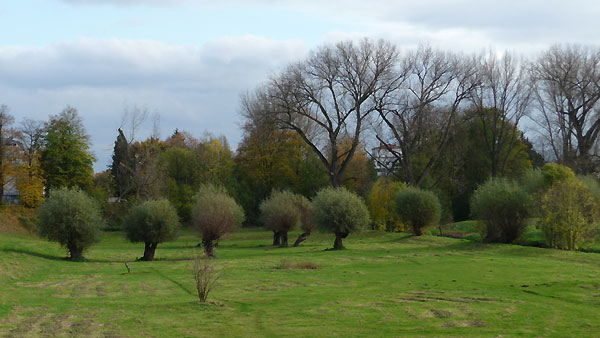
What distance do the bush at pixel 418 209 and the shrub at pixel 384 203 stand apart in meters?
4.92

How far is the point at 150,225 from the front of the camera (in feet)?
93.7

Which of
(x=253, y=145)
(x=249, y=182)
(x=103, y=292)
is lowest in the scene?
(x=103, y=292)

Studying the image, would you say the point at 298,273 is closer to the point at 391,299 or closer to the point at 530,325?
the point at 391,299

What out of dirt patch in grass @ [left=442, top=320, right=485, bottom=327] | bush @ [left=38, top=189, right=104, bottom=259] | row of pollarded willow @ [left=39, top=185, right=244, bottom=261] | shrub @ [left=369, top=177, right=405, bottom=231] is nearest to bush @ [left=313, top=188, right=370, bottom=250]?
row of pollarded willow @ [left=39, top=185, right=244, bottom=261]

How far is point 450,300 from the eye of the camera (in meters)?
13.9

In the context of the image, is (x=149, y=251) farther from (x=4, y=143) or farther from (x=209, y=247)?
(x=4, y=143)

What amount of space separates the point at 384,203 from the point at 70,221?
2670 cm

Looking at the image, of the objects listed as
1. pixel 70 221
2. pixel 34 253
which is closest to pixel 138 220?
pixel 70 221

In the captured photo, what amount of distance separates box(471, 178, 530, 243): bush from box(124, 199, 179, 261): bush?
18.4 m

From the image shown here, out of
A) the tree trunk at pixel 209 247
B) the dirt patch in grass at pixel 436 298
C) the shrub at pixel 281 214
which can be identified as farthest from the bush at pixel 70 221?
the dirt patch in grass at pixel 436 298

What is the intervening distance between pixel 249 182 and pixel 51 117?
22520 mm

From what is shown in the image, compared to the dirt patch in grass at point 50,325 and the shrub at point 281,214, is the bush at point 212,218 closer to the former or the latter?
the shrub at point 281,214

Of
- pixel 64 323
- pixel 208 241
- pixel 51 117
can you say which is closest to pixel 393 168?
pixel 208 241

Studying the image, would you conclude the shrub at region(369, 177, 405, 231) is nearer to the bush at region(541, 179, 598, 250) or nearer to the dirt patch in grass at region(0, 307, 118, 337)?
the bush at region(541, 179, 598, 250)
